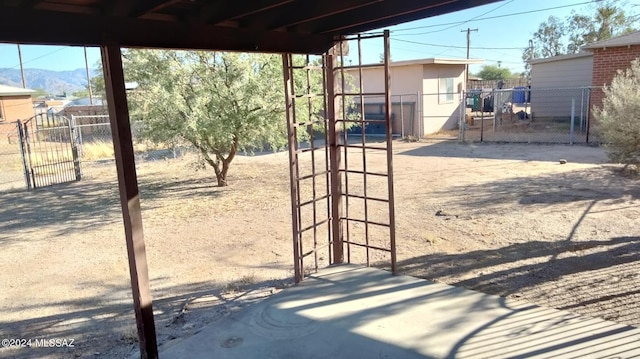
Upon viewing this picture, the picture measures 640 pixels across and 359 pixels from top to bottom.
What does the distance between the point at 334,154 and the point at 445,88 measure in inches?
649

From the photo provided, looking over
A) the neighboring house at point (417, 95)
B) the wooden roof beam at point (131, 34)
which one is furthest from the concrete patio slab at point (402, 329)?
the neighboring house at point (417, 95)

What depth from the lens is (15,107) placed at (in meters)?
26.6

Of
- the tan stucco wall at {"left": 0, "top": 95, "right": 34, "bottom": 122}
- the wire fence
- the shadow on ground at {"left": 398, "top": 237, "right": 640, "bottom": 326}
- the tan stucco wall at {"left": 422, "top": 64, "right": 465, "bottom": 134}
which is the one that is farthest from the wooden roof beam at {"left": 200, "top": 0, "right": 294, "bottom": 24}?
the tan stucco wall at {"left": 0, "top": 95, "right": 34, "bottom": 122}

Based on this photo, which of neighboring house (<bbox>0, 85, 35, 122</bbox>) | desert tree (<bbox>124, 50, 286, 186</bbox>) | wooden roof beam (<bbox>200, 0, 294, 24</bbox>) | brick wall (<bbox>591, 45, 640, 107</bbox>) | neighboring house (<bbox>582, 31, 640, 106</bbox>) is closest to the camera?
wooden roof beam (<bbox>200, 0, 294, 24</bbox>)

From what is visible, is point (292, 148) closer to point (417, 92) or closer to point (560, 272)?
point (560, 272)

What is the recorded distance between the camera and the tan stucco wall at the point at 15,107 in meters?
25.9

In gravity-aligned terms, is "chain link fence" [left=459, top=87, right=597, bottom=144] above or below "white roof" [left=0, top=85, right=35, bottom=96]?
below

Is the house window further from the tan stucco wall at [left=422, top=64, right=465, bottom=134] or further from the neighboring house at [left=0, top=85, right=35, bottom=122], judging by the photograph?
the neighboring house at [left=0, top=85, right=35, bottom=122]

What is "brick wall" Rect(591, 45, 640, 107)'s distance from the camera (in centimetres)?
1448

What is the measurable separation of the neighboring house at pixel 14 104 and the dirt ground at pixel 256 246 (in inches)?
746

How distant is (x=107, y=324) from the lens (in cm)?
420

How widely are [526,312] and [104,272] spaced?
4673mm

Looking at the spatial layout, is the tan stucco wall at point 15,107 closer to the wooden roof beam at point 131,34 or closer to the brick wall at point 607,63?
the wooden roof beam at point 131,34

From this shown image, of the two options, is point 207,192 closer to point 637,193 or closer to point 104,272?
point 104,272
